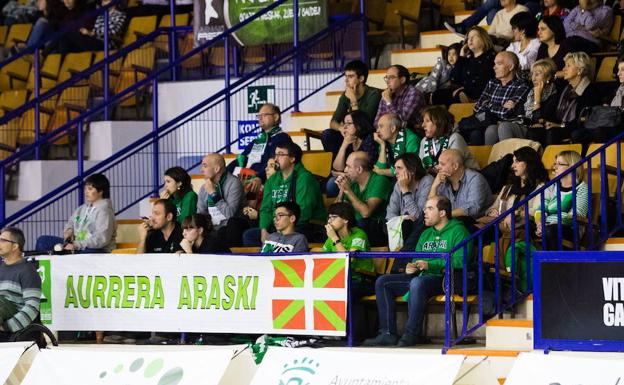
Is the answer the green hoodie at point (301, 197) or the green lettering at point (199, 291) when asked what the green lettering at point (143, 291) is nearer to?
the green lettering at point (199, 291)

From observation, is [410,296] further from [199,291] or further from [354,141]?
[354,141]

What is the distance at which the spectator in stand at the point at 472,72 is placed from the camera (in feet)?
46.9

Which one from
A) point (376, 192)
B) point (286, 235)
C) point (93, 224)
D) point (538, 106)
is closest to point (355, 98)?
point (376, 192)

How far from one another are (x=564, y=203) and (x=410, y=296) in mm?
1467

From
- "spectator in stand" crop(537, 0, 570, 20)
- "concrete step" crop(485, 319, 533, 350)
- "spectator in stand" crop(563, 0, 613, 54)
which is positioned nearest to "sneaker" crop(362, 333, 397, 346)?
"concrete step" crop(485, 319, 533, 350)

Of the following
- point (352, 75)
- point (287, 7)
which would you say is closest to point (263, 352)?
point (352, 75)

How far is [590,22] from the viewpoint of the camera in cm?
1438

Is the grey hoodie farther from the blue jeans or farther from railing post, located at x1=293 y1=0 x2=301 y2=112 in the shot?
the blue jeans

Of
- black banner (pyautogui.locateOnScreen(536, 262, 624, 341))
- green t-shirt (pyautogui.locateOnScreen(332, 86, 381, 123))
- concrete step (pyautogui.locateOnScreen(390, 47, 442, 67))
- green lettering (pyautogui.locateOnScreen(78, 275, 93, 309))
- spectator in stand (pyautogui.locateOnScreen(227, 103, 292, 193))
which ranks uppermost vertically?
concrete step (pyautogui.locateOnScreen(390, 47, 442, 67))

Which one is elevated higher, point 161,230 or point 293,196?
point 293,196

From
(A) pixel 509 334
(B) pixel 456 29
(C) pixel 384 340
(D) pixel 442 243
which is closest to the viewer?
(A) pixel 509 334

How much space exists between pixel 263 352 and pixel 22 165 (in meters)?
6.16

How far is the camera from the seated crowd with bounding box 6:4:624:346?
11.7 metres

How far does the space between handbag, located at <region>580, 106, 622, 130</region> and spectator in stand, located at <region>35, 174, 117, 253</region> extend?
436 cm
